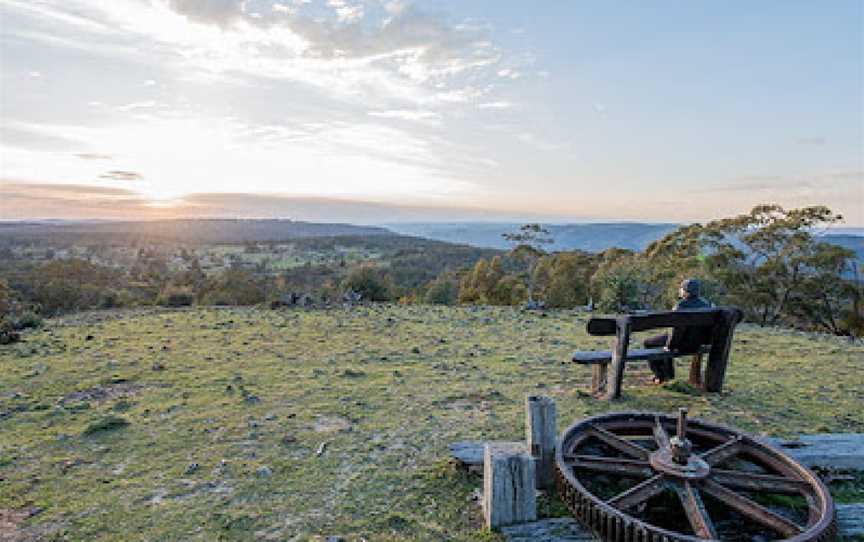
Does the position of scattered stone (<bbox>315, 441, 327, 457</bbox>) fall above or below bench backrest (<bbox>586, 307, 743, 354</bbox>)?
below

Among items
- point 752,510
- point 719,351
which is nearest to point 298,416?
point 752,510

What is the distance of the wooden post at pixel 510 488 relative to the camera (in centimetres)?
407

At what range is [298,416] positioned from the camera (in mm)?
6867

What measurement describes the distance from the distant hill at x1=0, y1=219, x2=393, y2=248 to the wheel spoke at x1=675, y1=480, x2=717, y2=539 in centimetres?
9170

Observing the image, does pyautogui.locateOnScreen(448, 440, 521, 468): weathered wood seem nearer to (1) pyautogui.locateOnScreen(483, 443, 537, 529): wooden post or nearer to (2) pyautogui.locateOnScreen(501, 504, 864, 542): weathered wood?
(1) pyautogui.locateOnScreen(483, 443, 537, 529): wooden post

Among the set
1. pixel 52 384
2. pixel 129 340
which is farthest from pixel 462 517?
pixel 129 340

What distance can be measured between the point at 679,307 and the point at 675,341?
19.9 inches

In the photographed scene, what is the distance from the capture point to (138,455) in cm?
571

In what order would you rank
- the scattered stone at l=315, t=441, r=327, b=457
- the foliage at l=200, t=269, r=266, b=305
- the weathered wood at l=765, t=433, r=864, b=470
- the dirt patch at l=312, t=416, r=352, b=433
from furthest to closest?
the foliage at l=200, t=269, r=266, b=305 < the dirt patch at l=312, t=416, r=352, b=433 < the scattered stone at l=315, t=441, r=327, b=457 < the weathered wood at l=765, t=433, r=864, b=470

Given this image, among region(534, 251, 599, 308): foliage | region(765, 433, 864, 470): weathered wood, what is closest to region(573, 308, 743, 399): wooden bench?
region(765, 433, 864, 470): weathered wood

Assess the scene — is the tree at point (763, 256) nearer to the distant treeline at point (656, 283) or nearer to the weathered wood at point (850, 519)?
the distant treeline at point (656, 283)

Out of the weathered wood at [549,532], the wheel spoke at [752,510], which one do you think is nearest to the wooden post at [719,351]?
the wheel spoke at [752,510]

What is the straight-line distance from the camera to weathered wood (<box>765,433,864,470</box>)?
5020 mm

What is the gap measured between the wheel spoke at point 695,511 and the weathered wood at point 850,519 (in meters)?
1.09
